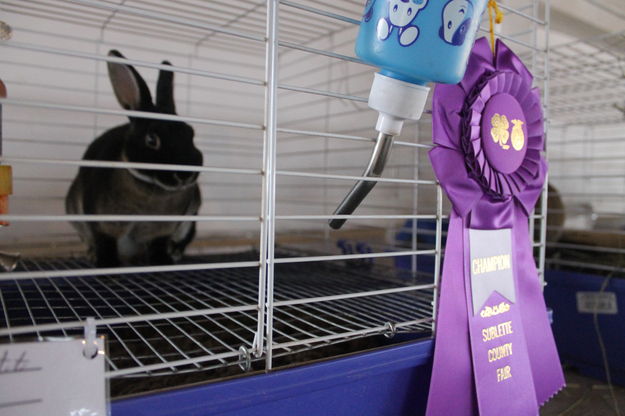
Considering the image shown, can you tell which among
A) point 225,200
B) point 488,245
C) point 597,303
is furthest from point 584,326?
point 225,200

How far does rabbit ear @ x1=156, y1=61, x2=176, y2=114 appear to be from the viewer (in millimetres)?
977

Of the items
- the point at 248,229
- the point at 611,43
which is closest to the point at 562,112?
the point at 611,43

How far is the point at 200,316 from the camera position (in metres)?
0.68

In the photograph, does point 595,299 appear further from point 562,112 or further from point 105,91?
point 105,91

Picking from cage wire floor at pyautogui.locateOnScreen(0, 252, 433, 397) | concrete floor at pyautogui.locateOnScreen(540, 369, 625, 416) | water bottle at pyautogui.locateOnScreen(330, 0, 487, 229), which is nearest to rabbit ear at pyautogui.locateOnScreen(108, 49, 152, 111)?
cage wire floor at pyautogui.locateOnScreen(0, 252, 433, 397)

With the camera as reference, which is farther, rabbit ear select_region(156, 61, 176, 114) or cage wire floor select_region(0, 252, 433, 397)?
rabbit ear select_region(156, 61, 176, 114)

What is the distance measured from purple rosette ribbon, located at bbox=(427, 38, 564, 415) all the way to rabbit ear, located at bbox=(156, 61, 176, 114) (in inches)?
24.2

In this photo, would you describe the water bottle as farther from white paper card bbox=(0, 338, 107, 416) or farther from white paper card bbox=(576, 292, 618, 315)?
white paper card bbox=(576, 292, 618, 315)

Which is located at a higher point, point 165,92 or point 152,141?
point 165,92

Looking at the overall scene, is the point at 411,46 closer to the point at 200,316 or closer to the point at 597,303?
the point at 200,316

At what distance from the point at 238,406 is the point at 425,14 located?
0.39 metres

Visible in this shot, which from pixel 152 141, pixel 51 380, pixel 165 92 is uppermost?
pixel 165 92

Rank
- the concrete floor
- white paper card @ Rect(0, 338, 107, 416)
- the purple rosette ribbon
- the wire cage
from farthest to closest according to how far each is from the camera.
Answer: the concrete floor, the purple rosette ribbon, the wire cage, white paper card @ Rect(0, 338, 107, 416)

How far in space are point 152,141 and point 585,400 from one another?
3.10 feet
